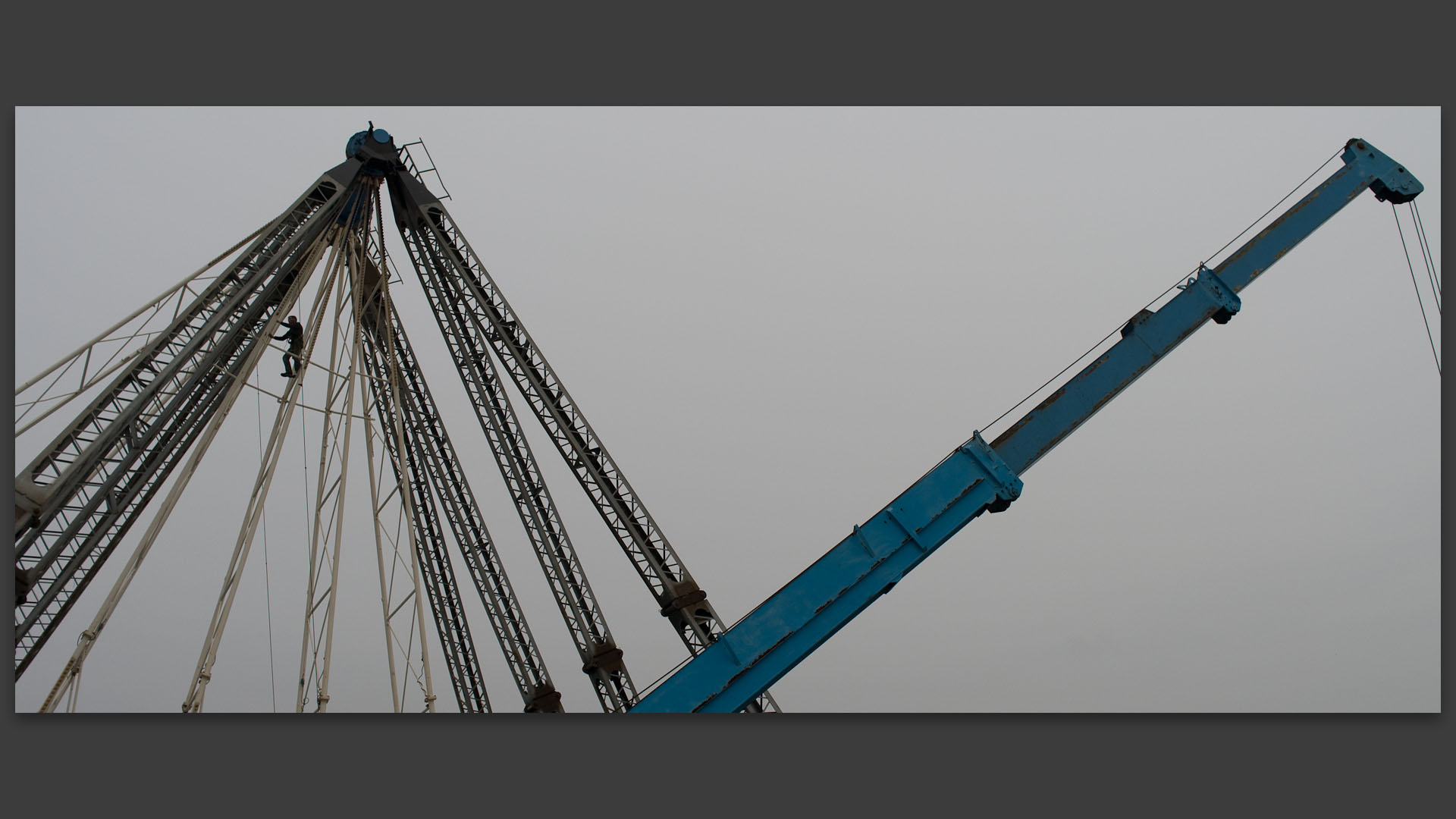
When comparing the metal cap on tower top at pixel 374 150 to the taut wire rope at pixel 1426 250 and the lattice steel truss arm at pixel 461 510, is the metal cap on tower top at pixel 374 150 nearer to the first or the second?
the lattice steel truss arm at pixel 461 510

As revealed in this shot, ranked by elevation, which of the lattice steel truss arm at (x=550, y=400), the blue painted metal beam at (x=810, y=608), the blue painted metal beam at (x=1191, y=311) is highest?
the lattice steel truss arm at (x=550, y=400)

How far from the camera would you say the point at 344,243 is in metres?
22.3

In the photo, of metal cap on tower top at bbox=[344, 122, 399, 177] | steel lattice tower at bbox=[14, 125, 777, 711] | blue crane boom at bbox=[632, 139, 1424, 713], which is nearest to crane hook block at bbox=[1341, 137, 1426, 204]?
blue crane boom at bbox=[632, 139, 1424, 713]

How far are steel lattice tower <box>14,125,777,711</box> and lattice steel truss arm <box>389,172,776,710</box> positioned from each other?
0.05 m

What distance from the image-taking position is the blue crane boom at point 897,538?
1639 centimetres

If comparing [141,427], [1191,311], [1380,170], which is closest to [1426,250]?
[1380,170]

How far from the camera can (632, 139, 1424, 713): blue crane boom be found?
16391 millimetres

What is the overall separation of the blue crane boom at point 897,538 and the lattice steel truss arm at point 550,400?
642 centimetres

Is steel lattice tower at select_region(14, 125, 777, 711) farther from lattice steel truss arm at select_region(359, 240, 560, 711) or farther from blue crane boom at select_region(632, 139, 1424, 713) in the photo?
blue crane boom at select_region(632, 139, 1424, 713)

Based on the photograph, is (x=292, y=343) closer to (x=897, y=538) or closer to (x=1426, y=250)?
(x=897, y=538)

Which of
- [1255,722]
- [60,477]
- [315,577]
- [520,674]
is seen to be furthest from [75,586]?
[1255,722]

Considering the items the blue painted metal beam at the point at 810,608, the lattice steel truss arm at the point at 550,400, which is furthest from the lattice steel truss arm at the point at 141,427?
the blue painted metal beam at the point at 810,608

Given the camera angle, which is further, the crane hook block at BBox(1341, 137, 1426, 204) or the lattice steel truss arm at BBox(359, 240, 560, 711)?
the lattice steel truss arm at BBox(359, 240, 560, 711)

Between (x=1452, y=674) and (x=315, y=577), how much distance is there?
21.6m
